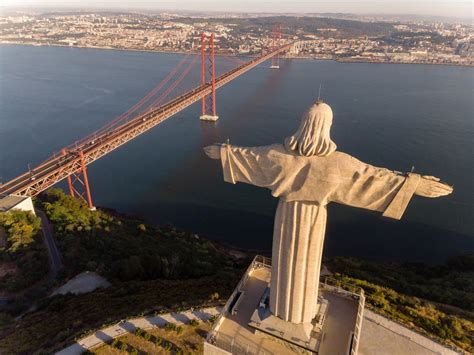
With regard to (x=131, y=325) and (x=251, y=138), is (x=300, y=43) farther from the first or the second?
(x=131, y=325)

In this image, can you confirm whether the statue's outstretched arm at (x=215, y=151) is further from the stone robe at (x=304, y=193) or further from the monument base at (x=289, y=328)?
the monument base at (x=289, y=328)

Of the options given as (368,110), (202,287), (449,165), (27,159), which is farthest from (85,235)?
(368,110)

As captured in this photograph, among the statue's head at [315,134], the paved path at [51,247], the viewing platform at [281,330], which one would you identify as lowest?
the paved path at [51,247]

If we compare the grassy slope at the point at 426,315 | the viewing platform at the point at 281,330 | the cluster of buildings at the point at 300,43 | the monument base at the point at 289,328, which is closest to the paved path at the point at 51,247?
the viewing platform at the point at 281,330

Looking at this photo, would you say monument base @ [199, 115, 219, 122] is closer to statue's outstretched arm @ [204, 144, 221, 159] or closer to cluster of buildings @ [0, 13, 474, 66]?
statue's outstretched arm @ [204, 144, 221, 159]

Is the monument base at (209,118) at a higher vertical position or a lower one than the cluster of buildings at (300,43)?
lower

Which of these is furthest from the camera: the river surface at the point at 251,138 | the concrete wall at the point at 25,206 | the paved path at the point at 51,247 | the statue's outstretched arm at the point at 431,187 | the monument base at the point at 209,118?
the monument base at the point at 209,118

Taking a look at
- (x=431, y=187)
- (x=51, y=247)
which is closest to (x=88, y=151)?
(x=51, y=247)
